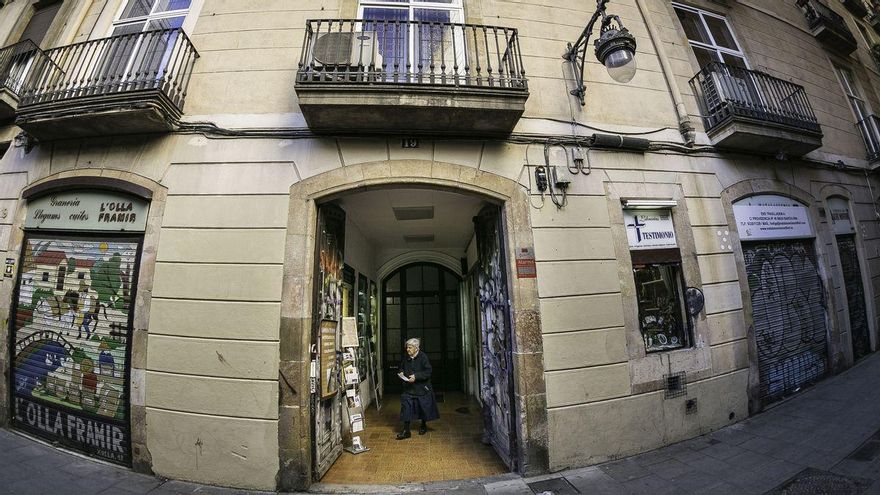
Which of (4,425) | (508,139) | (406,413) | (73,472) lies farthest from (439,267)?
(4,425)

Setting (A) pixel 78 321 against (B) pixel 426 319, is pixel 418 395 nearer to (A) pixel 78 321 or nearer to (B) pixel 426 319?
(B) pixel 426 319

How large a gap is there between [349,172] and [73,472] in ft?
14.8

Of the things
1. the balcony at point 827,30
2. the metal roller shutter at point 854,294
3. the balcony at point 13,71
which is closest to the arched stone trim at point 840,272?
the metal roller shutter at point 854,294

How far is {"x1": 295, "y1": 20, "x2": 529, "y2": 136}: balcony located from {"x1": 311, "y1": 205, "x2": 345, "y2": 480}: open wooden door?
1.31 m

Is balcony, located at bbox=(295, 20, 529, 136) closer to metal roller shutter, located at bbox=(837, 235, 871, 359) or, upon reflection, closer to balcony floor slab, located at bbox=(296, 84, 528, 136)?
balcony floor slab, located at bbox=(296, 84, 528, 136)

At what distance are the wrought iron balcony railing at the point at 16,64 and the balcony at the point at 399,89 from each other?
4747mm

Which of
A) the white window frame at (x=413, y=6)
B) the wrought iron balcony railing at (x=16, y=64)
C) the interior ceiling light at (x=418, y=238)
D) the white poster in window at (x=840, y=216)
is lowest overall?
the white poster in window at (x=840, y=216)

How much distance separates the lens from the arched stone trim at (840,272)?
5301 millimetres

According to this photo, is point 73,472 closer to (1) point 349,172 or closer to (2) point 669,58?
(1) point 349,172

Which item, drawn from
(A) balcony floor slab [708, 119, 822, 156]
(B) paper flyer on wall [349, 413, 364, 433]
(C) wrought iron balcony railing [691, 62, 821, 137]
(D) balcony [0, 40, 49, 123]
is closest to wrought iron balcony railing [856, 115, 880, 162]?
(C) wrought iron balcony railing [691, 62, 821, 137]

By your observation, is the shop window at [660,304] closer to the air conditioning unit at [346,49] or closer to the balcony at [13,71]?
the air conditioning unit at [346,49]

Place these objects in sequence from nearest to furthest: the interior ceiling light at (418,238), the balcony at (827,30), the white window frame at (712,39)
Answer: the white window frame at (712,39) → the interior ceiling light at (418,238) → the balcony at (827,30)

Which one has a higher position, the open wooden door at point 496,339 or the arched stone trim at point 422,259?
the arched stone trim at point 422,259

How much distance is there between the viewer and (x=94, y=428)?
361 cm
